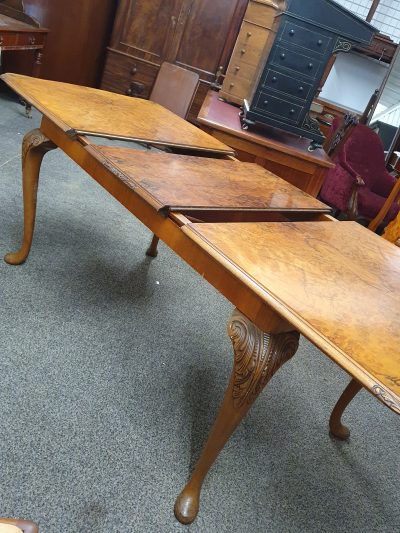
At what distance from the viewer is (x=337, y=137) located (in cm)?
314

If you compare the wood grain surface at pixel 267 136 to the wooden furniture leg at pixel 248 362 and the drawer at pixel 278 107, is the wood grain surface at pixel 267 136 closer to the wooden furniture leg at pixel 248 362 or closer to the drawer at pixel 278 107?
the drawer at pixel 278 107

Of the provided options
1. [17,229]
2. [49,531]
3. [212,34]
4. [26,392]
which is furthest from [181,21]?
[49,531]

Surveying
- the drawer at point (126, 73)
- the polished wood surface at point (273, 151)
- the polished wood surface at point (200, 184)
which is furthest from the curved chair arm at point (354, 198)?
the drawer at point (126, 73)

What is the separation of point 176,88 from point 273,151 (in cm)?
78

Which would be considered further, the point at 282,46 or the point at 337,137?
the point at 337,137

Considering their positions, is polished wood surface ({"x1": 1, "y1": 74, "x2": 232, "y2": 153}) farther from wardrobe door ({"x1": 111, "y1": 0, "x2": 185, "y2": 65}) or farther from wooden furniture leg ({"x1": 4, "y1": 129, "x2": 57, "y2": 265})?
wardrobe door ({"x1": 111, "y1": 0, "x2": 185, "y2": 65})

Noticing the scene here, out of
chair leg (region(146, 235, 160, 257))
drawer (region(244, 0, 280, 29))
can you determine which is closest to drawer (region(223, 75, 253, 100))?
drawer (region(244, 0, 280, 29))

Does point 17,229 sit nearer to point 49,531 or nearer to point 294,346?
point 49,531

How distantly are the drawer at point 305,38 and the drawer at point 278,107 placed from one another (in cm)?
31

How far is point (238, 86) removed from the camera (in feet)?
11.2

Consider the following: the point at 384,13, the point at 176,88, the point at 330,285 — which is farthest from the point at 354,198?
the point at 384,13

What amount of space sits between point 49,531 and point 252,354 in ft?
2.30

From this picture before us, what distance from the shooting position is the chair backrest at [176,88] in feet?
8.79

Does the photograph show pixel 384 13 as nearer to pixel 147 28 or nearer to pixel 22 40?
pixel 147 28
